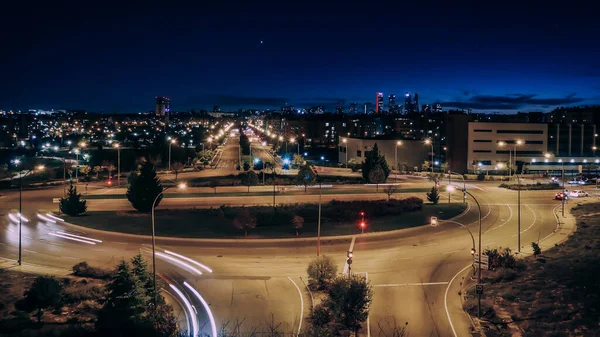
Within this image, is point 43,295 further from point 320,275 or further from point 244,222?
point 244,222

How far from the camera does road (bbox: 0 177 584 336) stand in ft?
58.7

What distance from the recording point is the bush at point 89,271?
72.6 ft

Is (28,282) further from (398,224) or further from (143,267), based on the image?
(398,224)

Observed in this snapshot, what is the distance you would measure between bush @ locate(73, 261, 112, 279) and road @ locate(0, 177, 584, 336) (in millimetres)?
1398

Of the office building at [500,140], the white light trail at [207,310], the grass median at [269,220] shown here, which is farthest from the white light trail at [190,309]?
the office building at [500,140]

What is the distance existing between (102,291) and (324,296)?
8946 mm

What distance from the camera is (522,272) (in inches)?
891

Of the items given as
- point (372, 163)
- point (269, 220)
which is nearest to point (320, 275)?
point (269, 220)

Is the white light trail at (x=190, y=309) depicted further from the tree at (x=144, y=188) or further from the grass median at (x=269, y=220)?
the tree at (x=144, y=188)

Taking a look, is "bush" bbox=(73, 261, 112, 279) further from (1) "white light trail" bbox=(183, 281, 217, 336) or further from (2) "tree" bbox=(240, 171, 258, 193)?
(2) "tree" bbox=(240, 171, 258, 193)

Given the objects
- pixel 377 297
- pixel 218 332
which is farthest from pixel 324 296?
pixel 218 332

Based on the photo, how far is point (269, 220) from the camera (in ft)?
112

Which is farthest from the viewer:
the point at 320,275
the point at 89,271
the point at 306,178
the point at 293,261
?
the point at 306,178

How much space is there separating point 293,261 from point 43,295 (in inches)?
442
